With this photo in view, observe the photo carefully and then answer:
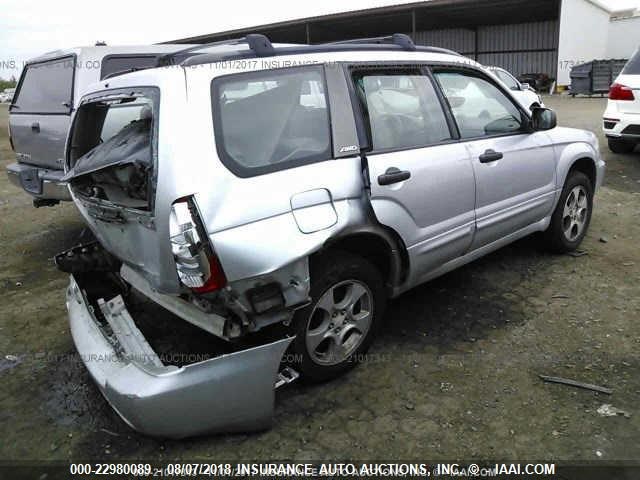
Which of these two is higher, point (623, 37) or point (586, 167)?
point (623, 37)

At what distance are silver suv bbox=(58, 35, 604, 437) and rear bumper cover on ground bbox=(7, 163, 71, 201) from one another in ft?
5.68

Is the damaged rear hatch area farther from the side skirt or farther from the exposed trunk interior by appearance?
the side skirt

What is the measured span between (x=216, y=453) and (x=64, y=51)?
476cm

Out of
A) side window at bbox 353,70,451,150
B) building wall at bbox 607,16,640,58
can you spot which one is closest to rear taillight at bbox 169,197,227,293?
side window at bbox 353,70,451,150

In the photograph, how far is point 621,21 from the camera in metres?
26.0

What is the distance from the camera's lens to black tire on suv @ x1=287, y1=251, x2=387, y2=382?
2.66 metres

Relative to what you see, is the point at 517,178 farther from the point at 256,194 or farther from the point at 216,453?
the point at 216,453

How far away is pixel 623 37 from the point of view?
2592 centimetres

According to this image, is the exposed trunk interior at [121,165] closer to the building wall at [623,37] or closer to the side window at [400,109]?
the side window at [400,109]

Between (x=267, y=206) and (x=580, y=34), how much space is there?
1075 inches

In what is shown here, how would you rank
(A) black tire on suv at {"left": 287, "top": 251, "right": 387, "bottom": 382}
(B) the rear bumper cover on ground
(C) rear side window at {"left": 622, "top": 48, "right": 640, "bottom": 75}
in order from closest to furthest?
(A) black tire on suv at {"left": 287, "top": 251, "right": 387, "bottom": 382} → (B) the rear bumper cover on ground → (C) rear side window at {"left": 622, "top": 48, "right": 640, "bottom": 75}

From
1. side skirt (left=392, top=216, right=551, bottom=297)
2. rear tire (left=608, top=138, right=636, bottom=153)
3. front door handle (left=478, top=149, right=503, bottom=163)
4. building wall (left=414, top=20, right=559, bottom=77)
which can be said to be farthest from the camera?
building wall (left=414, top=20, right=559, bottom=77)

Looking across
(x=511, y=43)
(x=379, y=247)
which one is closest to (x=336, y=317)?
(x=379, y=247)

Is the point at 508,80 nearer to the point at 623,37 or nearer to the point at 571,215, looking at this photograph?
the point at 571,215
